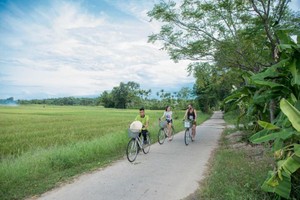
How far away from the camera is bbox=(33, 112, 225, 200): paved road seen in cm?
531

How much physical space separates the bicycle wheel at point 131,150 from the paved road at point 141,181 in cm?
16

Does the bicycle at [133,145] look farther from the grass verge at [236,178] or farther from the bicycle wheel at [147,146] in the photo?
the grass verge at [236,178]

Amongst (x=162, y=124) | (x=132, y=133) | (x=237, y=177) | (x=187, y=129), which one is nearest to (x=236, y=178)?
(x=237, y=177)

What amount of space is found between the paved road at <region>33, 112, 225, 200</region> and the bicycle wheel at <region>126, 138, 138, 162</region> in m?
0.16

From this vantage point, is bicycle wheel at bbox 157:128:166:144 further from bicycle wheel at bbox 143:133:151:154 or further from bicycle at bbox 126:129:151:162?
bicycle at bbox 126:129:151:162

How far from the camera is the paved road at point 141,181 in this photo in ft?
17.4

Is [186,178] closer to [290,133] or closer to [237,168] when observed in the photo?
[237,168]

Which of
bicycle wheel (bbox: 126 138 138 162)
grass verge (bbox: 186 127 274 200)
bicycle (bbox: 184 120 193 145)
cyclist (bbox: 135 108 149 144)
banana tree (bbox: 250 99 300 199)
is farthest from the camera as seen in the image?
bicycle (bbox: 184 120 193 145)

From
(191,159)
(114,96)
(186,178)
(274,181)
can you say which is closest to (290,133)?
(274,181)

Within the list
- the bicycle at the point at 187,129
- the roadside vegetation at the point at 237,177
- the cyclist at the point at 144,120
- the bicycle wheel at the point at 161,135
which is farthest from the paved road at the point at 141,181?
the bicycle wheel at the point at 161,135

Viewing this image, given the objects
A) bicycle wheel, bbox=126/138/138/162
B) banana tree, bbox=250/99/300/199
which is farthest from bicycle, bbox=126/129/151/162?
banana tree, bbox=250/99/300/199

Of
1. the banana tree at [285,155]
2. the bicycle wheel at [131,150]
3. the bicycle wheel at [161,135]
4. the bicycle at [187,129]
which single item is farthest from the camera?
the bicycle wheel at [161,135]

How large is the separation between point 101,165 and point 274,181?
5.31 meters

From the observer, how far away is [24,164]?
693 cm
